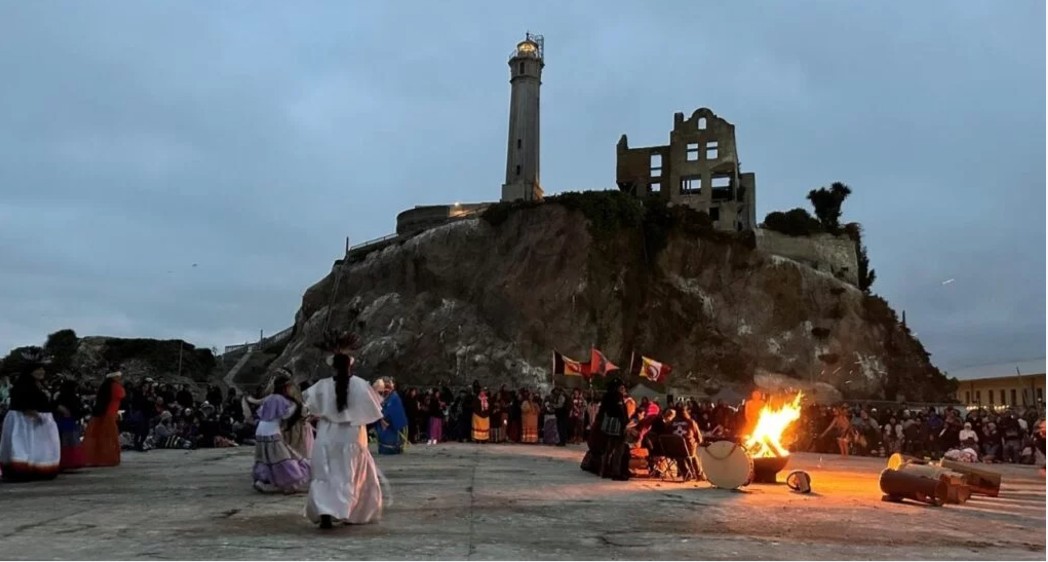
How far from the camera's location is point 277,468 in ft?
36.9

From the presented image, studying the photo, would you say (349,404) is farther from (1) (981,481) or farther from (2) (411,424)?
(2) (411,424)

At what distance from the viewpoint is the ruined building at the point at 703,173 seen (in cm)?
6119

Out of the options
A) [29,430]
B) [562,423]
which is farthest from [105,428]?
[562,423]

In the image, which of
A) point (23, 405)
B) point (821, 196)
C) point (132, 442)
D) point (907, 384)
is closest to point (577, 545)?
point (23, 405)

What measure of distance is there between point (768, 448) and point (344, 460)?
8.03 metres

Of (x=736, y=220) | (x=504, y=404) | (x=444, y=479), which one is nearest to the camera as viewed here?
(x=444, y=479)

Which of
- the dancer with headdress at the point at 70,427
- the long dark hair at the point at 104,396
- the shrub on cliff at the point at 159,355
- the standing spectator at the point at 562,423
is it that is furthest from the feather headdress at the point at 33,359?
the shrub on cliff at the point at 159,355

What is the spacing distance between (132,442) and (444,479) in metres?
11.4

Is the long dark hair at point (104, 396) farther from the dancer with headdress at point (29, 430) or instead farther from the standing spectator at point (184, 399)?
the standing spectator at point (184, 399)

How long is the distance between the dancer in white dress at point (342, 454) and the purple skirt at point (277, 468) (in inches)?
131

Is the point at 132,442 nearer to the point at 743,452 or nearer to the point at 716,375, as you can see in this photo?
the point at 743,452

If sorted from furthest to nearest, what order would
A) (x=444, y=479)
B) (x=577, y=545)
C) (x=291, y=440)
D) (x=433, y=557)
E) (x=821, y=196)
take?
(x=821, y=196) < (x=444, y=479) < (x=291, y=440) < (x=577, y=545) < (x=433, y=557)

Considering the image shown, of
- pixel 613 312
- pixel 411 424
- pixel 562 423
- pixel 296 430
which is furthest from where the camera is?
pixel 613 312

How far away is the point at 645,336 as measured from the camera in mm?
51438
